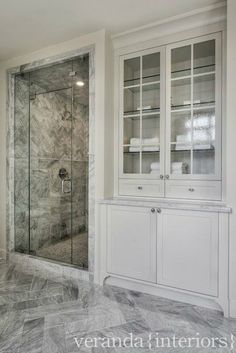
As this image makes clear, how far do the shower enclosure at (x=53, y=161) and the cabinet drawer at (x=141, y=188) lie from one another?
1.43ft

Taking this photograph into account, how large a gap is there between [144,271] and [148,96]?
180cm

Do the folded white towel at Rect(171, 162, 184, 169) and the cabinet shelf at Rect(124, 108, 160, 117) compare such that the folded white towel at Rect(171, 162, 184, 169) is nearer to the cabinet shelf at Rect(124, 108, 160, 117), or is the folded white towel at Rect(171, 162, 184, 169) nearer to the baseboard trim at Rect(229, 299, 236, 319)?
the cabinet shelf at Rect(124, 108, 160, 117)

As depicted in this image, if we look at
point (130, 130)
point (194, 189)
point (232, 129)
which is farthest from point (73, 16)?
point (194, 189)

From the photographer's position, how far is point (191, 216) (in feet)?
7.41

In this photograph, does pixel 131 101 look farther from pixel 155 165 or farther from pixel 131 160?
pixel 155 165

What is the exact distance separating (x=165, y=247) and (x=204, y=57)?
185cm

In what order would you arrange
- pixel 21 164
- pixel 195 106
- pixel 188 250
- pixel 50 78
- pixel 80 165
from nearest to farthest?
pixel 188 250, pixel 195 106, pixel 80 165, pixel 50 78, pixel 21 164

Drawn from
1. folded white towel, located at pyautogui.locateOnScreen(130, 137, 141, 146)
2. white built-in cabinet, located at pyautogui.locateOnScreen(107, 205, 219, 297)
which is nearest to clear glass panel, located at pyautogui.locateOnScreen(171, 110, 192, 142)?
folded white towel, located at pyautogui.locateOnScreen(130, 137, 141, 146)

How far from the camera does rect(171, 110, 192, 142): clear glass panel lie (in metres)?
2.54


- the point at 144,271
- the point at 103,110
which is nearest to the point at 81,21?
the point at 103,110

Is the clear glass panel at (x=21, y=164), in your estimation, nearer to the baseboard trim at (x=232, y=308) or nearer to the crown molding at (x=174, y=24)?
the crown molding at (x=174, y=24)

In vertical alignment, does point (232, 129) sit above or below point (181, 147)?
above

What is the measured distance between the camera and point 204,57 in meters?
2.45

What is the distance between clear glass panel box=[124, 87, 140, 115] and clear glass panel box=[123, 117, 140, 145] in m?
0.09
